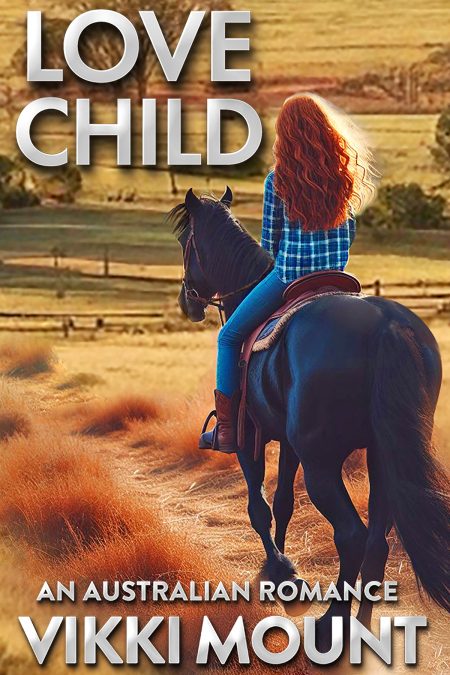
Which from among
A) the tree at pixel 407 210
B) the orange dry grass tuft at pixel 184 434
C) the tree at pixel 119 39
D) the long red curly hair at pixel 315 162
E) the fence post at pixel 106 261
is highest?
the tree at pixel 119 39

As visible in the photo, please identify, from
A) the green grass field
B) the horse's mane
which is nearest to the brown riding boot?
the horse's mane

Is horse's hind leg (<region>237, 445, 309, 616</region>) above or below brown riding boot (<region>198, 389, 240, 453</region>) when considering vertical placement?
below

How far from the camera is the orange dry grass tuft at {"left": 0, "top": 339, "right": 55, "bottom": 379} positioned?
13773 millimetres

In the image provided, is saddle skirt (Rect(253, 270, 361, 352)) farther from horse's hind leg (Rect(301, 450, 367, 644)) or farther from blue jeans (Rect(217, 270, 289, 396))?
horse's hind leg (Rect(301, 450, 367, 644))

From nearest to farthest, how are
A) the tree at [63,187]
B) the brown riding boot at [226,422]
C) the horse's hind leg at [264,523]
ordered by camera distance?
the brown riding boot at [226,422], the horse's hind leg at [264,523], the tree at [63,187]

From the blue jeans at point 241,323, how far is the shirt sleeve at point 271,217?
0.65ft

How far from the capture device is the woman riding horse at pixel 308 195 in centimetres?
703

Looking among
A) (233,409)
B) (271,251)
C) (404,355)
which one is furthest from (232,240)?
(404,355)

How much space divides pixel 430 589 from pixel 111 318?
849 cm

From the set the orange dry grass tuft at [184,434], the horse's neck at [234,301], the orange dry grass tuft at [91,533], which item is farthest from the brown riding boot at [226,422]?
the orange dry grass tuft at [184,434]

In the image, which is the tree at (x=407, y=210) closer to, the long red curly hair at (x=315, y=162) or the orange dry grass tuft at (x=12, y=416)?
the orange dry grass tuft at (x=12, y=416)

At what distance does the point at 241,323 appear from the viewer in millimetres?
7293

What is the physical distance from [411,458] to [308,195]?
171 cm

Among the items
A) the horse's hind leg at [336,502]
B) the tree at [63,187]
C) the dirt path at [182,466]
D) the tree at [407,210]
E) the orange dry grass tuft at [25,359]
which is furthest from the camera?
the tree at [63,187]
